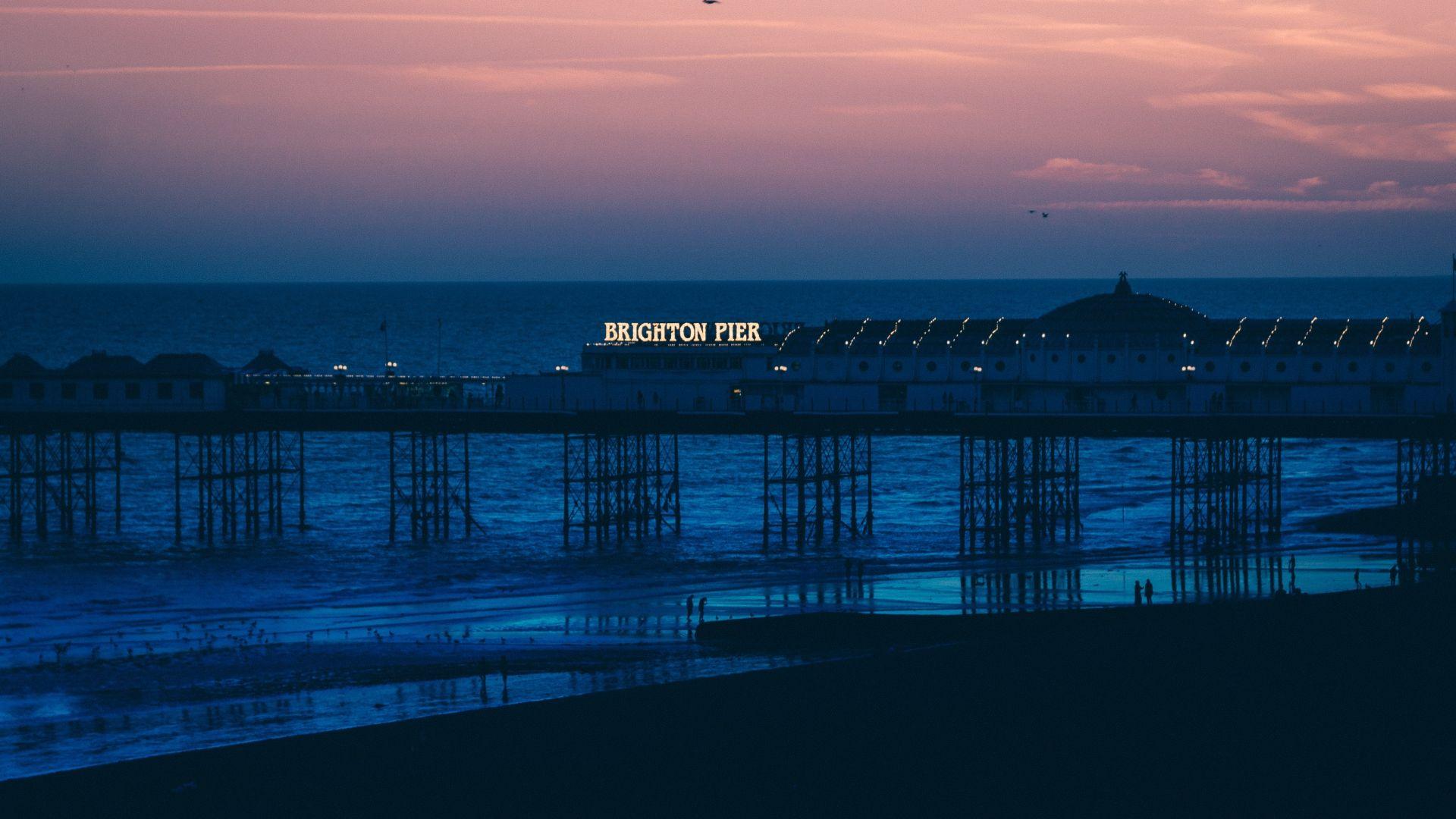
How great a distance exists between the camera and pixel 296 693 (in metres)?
55.8

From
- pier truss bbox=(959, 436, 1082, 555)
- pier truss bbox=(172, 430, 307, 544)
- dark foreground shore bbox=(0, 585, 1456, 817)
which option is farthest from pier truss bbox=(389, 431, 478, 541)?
dark foreground shore bbox=(0, 585, 1456, 817)

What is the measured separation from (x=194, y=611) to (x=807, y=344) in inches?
1351

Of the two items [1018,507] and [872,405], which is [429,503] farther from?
[1018,507]

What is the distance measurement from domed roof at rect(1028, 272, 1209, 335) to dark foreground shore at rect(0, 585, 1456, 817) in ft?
115

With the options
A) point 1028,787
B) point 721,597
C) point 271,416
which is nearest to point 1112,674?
point 1028,787

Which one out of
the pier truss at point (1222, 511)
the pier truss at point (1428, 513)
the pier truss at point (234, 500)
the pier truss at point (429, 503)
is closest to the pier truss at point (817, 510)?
the pier truss at point (1222, 511)

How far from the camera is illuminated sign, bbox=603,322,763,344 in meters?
96.5

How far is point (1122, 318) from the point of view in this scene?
90438 millimetres

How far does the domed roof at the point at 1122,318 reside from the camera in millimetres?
89750

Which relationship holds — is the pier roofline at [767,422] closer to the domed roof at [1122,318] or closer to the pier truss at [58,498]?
the pier truss at [58,498]

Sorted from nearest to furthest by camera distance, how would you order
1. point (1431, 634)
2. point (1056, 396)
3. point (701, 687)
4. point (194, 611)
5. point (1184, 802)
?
point (1184, 802) < point (701, 687) < point (1431, 634) < point (194, 611) < point (1056, 396)

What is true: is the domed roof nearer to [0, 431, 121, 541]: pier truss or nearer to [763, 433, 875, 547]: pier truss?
[763, 433, 875, 547]: pier truss

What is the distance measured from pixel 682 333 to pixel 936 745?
54.4 meters

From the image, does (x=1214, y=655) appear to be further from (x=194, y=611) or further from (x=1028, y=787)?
(x=194, y=611)
